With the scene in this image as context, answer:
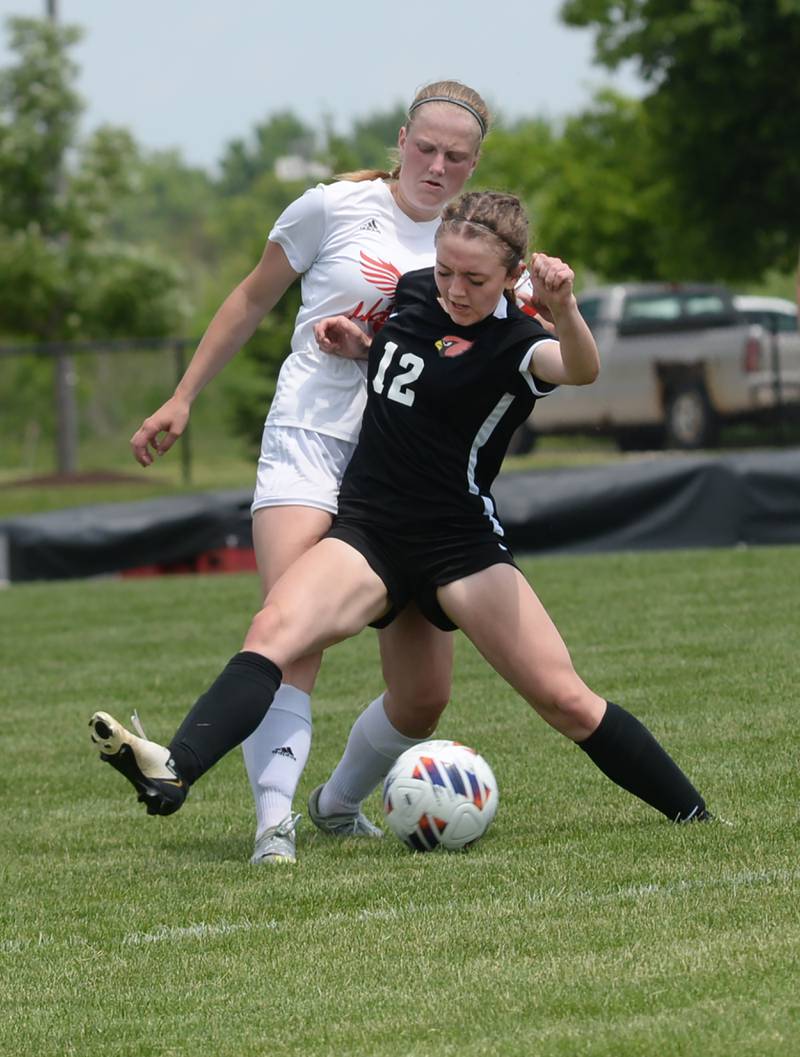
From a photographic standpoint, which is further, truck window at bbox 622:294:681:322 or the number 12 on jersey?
truck window at bbox 622:294:681:322

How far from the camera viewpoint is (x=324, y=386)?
18.0ft

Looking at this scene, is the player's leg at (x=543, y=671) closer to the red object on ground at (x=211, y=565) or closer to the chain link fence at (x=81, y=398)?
the red object on ground at (x=211, y=565)

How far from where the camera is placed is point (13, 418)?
1351 inches

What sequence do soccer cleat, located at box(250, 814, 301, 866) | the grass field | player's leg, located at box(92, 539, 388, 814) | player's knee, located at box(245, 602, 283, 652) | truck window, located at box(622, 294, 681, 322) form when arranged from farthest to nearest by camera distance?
truck window, located at box(622, 294, 681, 322) → soccer cleat, located at box(250, 814, 301, 866) → player's knee, located at box(245, 602, 283, 652) → player's leg, located at box(92, 539, 388, 814) → the grass field

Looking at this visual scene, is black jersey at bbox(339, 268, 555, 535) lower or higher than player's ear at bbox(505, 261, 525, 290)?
lower

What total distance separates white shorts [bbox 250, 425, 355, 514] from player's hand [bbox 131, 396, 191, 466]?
0.27m

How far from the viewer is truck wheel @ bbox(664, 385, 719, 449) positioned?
2288 centimetres

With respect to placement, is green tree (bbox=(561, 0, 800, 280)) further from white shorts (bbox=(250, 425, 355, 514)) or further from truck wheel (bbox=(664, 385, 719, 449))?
white shorts (bbox=(250, 425, 355, 514))

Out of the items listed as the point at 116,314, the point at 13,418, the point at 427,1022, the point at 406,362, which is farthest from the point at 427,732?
the point at 13,418

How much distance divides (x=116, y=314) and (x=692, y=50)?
9.57 meters

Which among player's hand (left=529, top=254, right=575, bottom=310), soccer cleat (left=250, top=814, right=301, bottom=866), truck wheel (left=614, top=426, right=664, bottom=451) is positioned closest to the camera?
player's hand (left=529, top=254, right=575, bottom=310)

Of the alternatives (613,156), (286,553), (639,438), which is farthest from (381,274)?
(613,156)

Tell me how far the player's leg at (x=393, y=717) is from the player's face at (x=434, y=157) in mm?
1250

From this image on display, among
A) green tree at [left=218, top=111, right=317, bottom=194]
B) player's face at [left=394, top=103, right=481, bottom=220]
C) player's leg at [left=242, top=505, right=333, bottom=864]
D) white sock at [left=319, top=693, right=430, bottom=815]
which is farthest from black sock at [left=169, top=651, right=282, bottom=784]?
green tree at [left=218, top=111, right=317, bottom=194]
